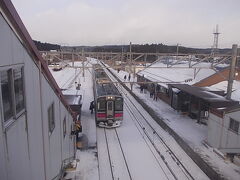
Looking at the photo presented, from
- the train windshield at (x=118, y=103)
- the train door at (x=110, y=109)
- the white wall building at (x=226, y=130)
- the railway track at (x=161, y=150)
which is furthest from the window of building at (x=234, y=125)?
the train door at (x=110, y=109)

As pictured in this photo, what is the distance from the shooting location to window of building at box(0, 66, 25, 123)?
3125mm

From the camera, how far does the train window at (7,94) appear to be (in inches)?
122

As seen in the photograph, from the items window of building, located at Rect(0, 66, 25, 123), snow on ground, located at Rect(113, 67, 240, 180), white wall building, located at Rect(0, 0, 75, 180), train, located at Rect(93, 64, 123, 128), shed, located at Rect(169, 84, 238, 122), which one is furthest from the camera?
train, located at Rect(93, 64, 123, 128)

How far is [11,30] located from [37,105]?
72.7 inches

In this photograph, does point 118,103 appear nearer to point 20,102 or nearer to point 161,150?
point 161,150

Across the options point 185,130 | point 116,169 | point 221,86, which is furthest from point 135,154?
point 221,86

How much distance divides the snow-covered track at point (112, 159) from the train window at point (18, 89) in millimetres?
7760

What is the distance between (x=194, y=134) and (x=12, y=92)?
48.3 feet

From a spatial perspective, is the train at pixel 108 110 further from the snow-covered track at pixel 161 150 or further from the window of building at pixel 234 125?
the window of building at pixel 234 125

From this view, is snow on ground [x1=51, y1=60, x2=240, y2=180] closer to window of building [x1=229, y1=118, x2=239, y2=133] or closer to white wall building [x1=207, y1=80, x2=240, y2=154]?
white wall building [x1=207, y1=80, x2=240, y2=154]

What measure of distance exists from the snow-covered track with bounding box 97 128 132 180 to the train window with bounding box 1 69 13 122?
26.6 feet

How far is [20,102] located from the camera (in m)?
3.71

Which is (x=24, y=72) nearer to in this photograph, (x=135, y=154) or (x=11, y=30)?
(x=11, y=30)

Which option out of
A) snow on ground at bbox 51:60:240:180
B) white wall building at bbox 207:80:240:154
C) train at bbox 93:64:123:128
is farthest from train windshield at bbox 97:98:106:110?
white wall building at bbox 207:80:240:154
